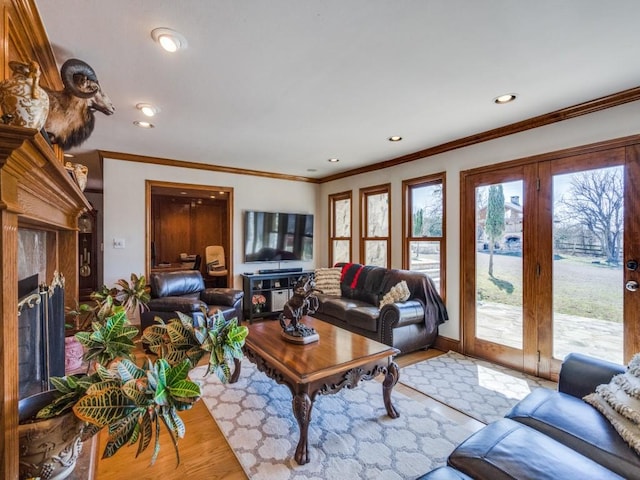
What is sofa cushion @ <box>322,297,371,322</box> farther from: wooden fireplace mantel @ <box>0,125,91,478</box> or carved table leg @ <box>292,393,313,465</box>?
wooden fireplace mantel @ <box>0,125,91,478</box>

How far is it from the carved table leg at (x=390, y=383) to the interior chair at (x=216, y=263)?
16.3 feet

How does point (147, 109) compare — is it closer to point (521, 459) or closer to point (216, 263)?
point (521, 459)

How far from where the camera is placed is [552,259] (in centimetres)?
287

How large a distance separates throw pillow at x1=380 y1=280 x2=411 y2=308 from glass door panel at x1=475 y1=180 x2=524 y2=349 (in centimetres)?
77

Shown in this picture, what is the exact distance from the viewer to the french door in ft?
8.17

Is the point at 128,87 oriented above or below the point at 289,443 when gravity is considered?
above

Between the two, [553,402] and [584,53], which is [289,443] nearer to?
[553,402]

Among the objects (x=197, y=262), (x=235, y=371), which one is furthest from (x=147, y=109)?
(x=197, y=262)

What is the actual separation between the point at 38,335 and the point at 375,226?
4.05 metres

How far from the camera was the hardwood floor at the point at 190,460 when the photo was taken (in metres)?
1.74

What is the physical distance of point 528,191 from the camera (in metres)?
3.03

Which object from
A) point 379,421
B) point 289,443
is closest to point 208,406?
point 289,443

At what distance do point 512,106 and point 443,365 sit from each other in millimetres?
2517

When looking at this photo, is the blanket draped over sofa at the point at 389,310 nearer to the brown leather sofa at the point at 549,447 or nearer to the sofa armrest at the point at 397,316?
the sofa armrest at the point at 397,316
